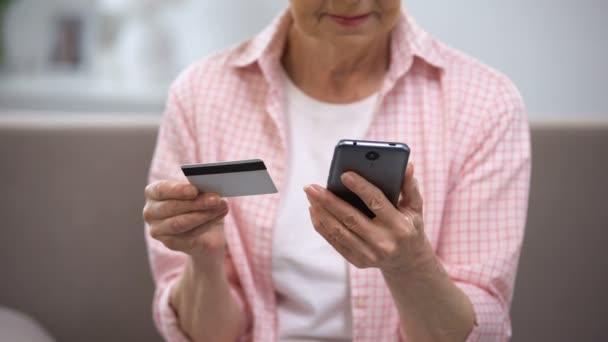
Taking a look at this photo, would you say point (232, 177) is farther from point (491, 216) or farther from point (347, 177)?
point (491, 216)

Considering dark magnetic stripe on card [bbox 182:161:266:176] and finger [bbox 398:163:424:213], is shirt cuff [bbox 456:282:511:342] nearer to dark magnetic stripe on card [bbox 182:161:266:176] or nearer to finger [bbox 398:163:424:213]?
finger [bbox 398:163:424:213]

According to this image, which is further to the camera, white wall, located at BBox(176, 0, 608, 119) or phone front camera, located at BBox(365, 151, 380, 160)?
white wall, located at BBox(176, 0, 608, 119)

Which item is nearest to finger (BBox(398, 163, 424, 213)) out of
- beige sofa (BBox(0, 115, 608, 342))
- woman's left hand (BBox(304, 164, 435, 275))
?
woman's left hand (BBox(304, 164, 435, 275))

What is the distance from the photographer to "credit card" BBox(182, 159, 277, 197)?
0.77m

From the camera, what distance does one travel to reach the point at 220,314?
1046mm

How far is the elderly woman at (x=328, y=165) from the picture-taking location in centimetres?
100

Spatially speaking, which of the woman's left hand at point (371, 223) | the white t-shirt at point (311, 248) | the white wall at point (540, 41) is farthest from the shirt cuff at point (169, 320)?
the white wall at point (540, 41)

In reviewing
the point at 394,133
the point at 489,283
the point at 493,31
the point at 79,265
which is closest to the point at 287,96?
the point at 394,133

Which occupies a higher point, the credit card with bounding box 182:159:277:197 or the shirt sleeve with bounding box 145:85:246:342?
the credit card with bounding box 182:159:277:197

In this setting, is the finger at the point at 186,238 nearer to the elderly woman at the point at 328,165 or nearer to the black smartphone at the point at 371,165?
the elderly woman at the point at 328,165

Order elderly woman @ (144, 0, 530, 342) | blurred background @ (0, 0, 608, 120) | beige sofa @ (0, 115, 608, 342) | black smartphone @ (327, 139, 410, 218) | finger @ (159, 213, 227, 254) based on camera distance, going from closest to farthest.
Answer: black smartphone @ (327, 139, 410, 218) → finger @ (159, 213, 227, 254) → elderly woman @ (144, 0, 530, 342) → beige sofa @ (0, 115, 608, 342) → blurred background @ (0, 0, 608, 120)

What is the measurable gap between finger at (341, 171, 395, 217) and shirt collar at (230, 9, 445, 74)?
1.19ft

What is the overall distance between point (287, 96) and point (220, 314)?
35 cm

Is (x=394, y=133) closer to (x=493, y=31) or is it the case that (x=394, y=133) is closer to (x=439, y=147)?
(x=439, y=147)
